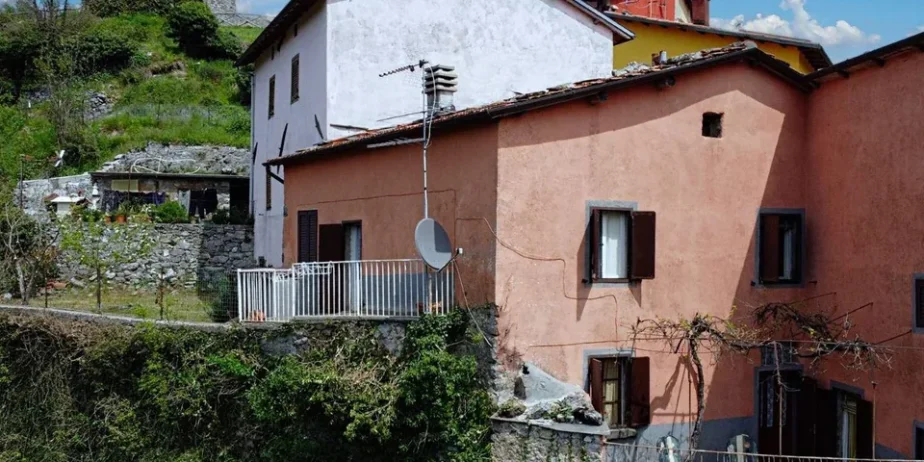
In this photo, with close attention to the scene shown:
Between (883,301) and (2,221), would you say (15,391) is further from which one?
(883,301)

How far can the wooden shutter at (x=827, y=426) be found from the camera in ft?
45.2

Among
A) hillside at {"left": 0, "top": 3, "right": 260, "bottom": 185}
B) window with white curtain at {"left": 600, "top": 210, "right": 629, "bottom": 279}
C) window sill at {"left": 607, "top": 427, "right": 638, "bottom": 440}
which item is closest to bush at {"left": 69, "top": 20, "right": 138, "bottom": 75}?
hillside at {"left": 0, "top": 3, "right": 260, "bottom": 185}

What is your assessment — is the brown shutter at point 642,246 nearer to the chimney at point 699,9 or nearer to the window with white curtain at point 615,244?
the window with white curtain at point 615,244

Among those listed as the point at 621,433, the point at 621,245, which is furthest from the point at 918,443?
the point at 621,245

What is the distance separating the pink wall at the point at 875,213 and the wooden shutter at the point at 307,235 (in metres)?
9.55

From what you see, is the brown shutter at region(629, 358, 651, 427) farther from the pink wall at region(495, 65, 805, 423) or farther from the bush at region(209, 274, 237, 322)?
the bush at region(209, 274, 237, 322)

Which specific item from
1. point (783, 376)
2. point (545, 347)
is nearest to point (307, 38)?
point (545, 347)

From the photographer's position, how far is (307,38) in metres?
20.9

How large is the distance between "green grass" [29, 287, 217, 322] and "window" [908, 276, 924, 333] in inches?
495

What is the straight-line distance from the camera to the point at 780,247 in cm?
1432

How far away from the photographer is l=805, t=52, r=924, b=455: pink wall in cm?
→ 1209

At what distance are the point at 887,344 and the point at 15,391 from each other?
55.9ft

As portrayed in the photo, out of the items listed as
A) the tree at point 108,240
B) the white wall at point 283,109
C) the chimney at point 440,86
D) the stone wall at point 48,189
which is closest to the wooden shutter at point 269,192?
the white wall at point 283,109

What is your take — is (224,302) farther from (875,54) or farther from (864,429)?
(875,54)
